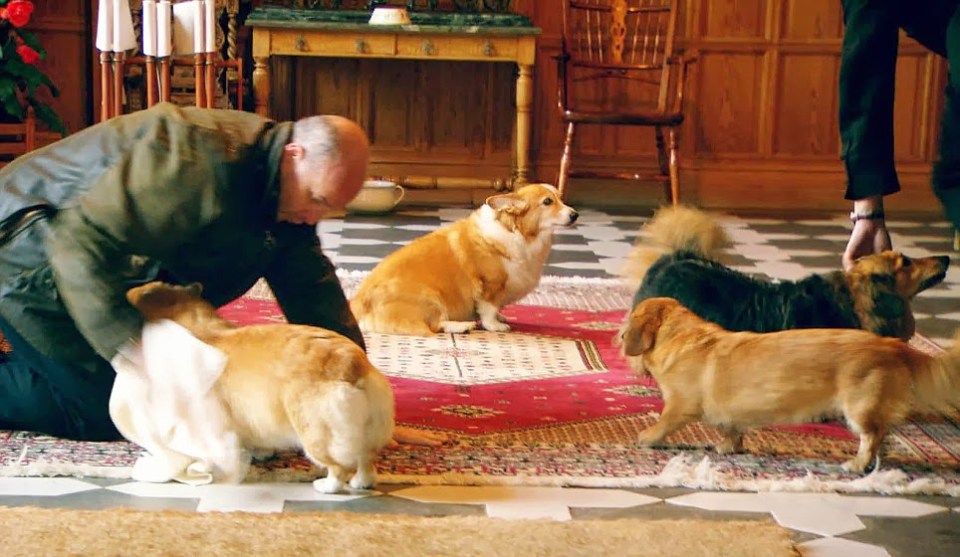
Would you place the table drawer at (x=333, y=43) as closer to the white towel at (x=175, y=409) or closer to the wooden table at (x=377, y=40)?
the wooden table at (x=377, y=40)

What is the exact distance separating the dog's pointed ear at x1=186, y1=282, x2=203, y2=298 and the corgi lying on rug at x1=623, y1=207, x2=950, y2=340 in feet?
4.26

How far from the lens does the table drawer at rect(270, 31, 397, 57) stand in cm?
671

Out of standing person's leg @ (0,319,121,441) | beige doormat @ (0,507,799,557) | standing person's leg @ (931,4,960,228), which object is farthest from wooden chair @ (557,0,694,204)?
standing person's leg @ (931,4,960,228)

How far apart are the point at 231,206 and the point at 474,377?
3.75 feet

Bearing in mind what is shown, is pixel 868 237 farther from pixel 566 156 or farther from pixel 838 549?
pixel 566 156

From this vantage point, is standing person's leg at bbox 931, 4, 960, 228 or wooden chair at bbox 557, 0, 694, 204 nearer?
standing person's leg at bbox 931, 4, 960, 228

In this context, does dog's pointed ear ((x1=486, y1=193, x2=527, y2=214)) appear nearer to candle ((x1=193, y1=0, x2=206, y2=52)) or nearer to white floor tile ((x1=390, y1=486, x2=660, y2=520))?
candle ((x1=193, y1=0, x2=206, y2=52))

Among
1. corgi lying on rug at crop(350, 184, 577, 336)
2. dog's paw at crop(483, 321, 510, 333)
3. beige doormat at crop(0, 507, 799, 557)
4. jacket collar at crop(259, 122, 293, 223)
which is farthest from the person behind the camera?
dog's paw at crop(483, 321, 510, 333)

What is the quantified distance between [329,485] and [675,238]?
4.66 feet

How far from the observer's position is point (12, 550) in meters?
2.19

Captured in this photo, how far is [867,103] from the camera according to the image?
6.96 ft

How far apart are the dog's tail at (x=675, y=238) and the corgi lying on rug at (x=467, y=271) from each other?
687mm

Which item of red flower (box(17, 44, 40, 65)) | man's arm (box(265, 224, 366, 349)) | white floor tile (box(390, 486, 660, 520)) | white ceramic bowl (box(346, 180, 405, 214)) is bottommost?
white floor tile (box(390, 486, 660, 520))

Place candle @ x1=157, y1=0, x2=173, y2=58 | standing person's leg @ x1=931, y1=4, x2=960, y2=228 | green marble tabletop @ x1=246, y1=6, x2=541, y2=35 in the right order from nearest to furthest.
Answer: standing person's leg @ x1=931, y1=4, x2=960, y2=228 → candle @ x1=157, y1=0, x2=173, y2=58 → green marble tabletop @ x1=246, y1=6, x2=541, y2=35
